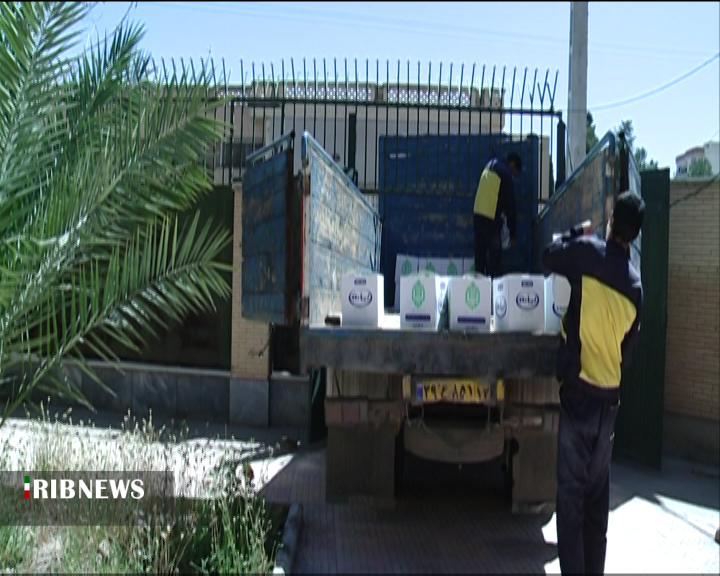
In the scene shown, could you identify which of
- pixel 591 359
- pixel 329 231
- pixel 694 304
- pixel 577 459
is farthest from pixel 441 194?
pixel 577 459

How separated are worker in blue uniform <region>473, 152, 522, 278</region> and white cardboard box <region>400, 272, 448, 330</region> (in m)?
2.58

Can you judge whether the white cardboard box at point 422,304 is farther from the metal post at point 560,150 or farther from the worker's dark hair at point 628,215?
the metal post at point 560,150

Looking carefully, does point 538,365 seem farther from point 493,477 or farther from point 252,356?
point 252,356

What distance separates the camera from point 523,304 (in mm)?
3760

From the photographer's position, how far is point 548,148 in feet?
25.1

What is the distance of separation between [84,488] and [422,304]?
2234mm

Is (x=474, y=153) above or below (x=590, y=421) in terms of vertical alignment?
above

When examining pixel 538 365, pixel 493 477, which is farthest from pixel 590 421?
pixel 493 477

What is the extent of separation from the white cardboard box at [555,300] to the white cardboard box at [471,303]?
1.11 ft

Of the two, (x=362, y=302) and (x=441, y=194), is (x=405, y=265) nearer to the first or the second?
(x=441, y=194)

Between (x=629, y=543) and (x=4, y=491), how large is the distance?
421 cm

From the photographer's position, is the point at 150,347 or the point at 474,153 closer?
the point at 474,153

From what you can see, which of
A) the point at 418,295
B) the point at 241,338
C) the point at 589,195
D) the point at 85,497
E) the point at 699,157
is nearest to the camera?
the point at 418,295

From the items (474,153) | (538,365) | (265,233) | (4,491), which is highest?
(474,153)
